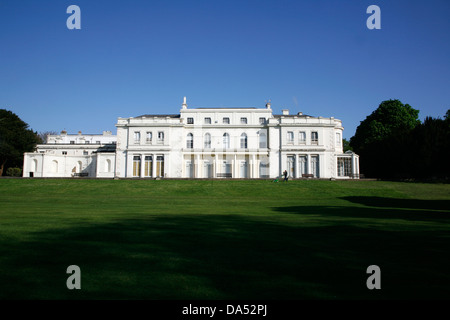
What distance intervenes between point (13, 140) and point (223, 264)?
207 feet

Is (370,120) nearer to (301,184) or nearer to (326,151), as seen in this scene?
(326,151)

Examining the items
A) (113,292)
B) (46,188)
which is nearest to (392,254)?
(113,292)

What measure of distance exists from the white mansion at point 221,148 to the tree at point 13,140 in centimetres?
827

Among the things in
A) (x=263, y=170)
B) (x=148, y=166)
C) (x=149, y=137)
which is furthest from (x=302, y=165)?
(x=149, y=137)

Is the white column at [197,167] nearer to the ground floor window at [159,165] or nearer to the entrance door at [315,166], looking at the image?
the ground floor window at [159,165]

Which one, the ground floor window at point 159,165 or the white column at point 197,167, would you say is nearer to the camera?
the ground floor window at point 159,165

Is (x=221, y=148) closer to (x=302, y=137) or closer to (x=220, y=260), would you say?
(x=302, y=137)

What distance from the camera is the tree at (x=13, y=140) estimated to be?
180 ft

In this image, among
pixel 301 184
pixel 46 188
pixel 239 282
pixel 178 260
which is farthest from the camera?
pixel 301 184

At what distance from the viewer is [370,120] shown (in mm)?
61062

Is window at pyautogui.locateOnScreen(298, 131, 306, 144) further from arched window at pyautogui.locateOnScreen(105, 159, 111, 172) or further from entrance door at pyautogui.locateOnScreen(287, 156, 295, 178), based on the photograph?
arched window at pyautogui.locateOnScreen(105, 159, 111, 172)

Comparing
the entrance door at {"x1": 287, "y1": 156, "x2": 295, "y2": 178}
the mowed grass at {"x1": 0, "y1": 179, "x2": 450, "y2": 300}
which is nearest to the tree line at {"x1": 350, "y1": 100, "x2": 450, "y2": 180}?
the entrance door at {"x1": 287, "y1": 156, "x2": 295, "y2": 178}

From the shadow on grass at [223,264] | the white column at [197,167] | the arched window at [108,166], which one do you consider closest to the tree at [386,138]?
the white column at [197,167]
